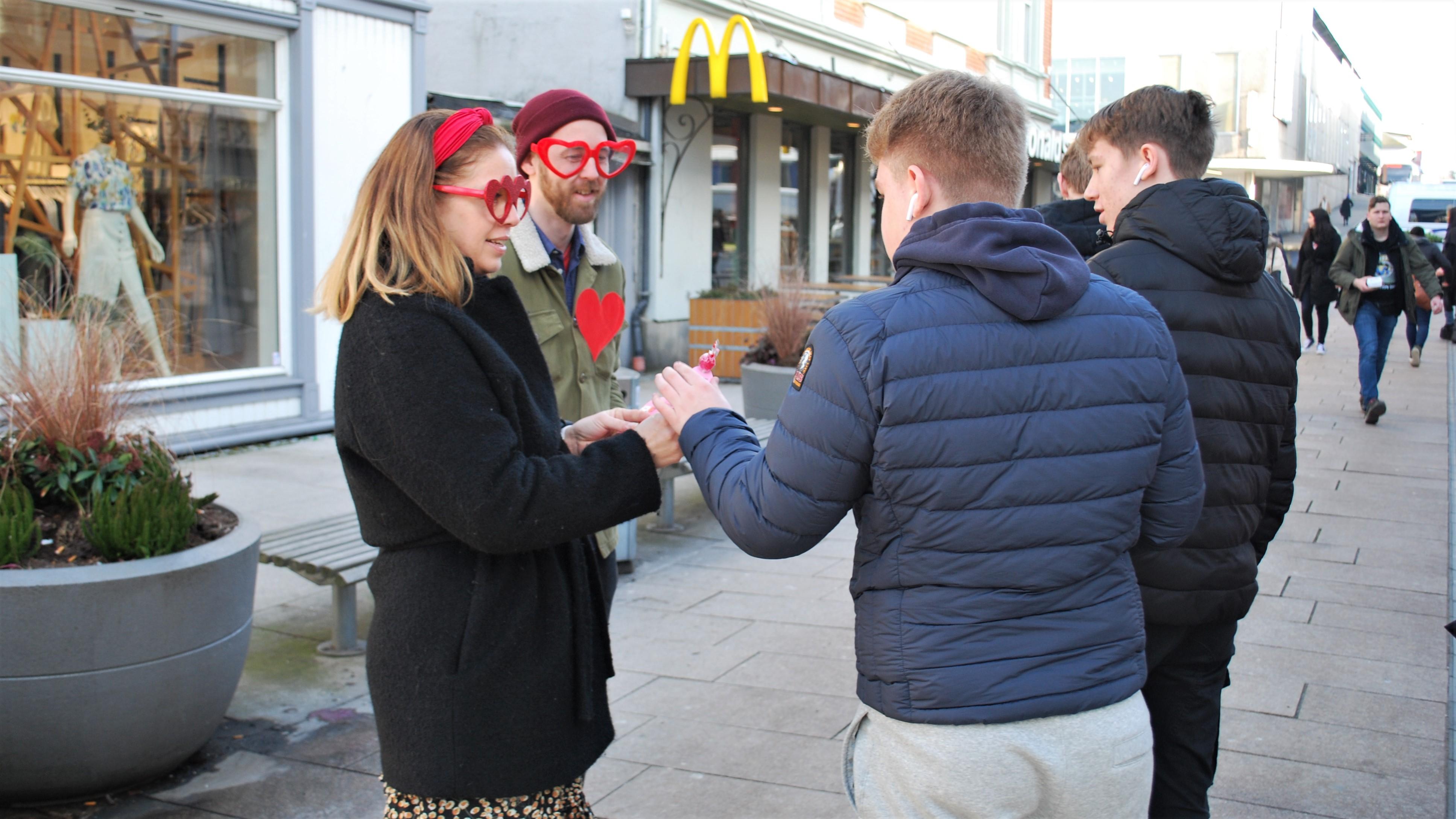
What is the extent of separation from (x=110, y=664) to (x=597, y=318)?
1620 millimetres

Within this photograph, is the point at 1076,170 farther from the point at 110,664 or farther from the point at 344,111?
the point at 344,111

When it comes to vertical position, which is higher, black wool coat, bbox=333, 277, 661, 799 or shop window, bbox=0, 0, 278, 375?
shop window, bbox=0, 0, 278, 375

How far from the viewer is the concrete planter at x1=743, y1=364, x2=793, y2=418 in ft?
29.8

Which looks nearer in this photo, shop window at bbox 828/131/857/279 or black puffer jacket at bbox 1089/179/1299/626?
black puffer jacket at bbox 1089/179/1299/626

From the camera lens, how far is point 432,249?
210 cm

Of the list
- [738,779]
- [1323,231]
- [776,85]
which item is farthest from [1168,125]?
[1323,231]

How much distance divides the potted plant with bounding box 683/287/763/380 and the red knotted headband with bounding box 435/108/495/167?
36.1ft

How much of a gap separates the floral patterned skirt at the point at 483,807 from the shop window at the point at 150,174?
18.5 feet

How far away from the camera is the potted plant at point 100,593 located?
3.33 metres

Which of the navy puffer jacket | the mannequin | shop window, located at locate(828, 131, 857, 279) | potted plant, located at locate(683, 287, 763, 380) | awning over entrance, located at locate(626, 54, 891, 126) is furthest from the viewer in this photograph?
shop window, located at locate(828, 131, 857, 279)

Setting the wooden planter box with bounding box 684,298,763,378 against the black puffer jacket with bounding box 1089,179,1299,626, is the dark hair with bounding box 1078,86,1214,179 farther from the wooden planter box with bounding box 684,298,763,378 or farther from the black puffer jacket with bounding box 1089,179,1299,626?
the wooden planter box with bounding box 684,298,763,378

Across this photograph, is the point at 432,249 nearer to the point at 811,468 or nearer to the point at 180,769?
the point at 811,468

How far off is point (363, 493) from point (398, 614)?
21 cm

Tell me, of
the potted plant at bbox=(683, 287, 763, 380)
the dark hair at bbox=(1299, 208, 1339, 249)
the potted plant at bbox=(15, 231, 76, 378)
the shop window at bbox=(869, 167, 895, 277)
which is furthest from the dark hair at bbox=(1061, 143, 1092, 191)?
the shop window at bbox=(869, 167, 895, 277)
